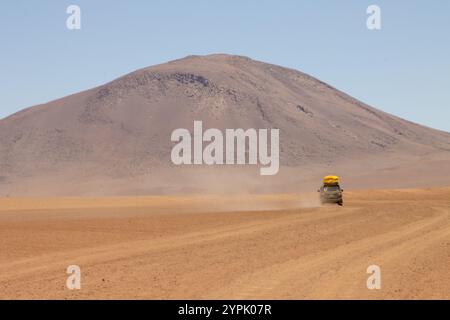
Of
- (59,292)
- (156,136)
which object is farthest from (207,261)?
(156,136)

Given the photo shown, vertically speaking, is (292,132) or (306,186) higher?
(292,132)

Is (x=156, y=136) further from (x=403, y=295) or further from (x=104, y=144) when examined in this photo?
(x=403, y=295)

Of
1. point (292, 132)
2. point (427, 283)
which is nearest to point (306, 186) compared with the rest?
point (292, 132)

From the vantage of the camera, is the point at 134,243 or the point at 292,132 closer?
the point at 134,243

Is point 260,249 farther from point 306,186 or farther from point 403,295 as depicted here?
point 306,186
